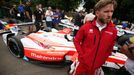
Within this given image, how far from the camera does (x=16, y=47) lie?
7484mm

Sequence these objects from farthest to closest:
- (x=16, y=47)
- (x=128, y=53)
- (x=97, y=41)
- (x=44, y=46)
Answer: (x=16, y=47) < (x=44, y=46) < (x=97, y=41) < (x=128, y=53)

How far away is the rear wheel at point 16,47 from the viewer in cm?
720

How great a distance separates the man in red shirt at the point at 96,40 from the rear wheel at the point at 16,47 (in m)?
4.32

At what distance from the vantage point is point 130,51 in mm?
2791

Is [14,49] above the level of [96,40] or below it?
below

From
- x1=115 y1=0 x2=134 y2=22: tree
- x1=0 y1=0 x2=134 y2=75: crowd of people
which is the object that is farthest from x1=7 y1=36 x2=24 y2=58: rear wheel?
x1=115 y1=0 x2=134 y2=22: tree

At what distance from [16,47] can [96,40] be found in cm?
483

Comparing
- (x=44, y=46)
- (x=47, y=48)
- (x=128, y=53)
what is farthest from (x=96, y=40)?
(x=44, y=46)

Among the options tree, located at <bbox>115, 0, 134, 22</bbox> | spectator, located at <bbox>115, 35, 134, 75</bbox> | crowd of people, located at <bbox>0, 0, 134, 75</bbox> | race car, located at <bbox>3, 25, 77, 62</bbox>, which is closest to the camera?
spectator, located at <bbox>115, 35, 134, 75</bbox>

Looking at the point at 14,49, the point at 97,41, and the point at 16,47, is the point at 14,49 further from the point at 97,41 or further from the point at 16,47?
the point at 97,41

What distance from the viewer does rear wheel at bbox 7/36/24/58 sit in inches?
283

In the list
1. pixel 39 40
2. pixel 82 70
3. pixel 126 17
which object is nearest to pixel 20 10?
pixel 39 40

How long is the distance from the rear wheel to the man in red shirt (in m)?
4.32

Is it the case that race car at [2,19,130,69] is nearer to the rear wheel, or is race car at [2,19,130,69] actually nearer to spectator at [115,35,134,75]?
the rear wheel
